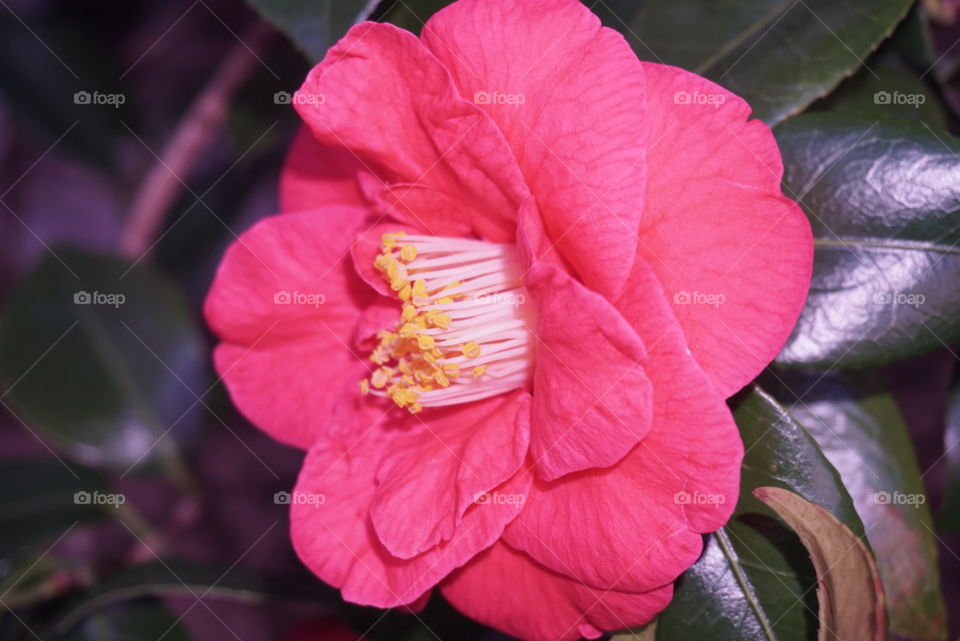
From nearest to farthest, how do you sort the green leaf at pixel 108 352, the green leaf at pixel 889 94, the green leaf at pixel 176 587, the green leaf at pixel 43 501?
the green leaf at pixel 889 94
the green leaf at pixel 176 587
the green leaf at pixel 43 501
the green leaf at pixel 108 352

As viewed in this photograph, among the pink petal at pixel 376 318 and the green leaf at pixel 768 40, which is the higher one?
the green leaf at pixel 768 40

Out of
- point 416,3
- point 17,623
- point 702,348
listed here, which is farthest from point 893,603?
point 17,623

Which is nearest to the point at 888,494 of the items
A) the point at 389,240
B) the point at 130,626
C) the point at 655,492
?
the point at 655,492

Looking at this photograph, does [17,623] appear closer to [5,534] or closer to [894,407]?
[5,534]

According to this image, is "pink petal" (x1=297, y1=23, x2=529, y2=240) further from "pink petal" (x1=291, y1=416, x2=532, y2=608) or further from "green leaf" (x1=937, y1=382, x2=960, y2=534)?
"green leaf" (x1=937, y1=382, x2=960, y2=534)

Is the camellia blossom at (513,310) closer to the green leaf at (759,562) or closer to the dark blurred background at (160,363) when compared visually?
the green leaf at (759,562)

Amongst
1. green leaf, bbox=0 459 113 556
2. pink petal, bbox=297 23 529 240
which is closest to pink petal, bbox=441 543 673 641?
pink petal, bbox=297 23 529 240

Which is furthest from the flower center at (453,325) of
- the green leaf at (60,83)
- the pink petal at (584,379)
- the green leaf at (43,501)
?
the green leaf at (60,83)
